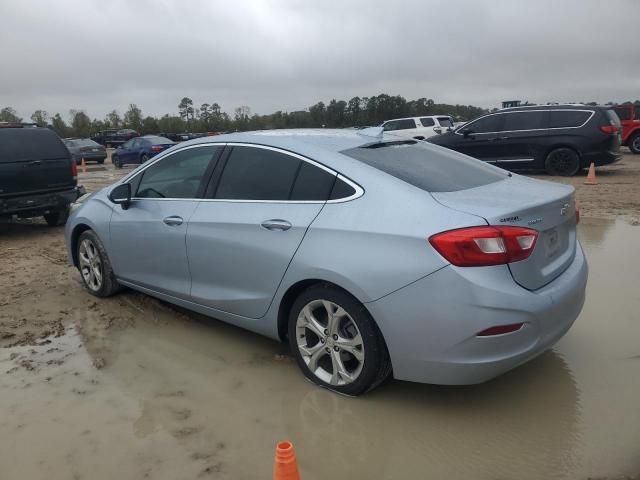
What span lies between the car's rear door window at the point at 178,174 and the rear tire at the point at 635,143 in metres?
21.0

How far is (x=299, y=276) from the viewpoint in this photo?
130 inches

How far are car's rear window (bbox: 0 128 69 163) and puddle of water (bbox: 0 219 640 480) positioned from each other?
16.2ft

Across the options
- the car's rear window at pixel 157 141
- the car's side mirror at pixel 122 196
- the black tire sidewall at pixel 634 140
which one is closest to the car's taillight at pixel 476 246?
the car's side mirror at pixel 122 196

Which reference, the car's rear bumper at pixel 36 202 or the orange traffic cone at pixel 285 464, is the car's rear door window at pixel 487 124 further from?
the orange traffic cone at pixel 285 464

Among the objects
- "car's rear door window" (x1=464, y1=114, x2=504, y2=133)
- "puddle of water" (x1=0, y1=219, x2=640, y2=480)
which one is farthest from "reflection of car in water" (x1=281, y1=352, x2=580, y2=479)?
"car's rear door window" (x1=464, y1=114, x2=504, y2=133)

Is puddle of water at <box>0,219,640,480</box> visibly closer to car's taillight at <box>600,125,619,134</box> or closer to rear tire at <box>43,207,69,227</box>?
rear tire at <box>43,207,69,227</box>

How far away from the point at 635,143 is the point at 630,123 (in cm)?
82

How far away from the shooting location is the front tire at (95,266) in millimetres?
5129

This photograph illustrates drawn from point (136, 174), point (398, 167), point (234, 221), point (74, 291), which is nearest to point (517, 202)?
point (398, 167)

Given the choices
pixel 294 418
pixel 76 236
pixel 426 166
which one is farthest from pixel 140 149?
pixel 294 418

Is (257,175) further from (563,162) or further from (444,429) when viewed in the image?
(563,162)

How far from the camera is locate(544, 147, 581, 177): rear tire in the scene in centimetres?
1346

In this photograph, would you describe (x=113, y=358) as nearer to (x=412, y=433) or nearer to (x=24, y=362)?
(x=24, y=362)

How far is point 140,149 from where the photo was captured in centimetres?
2395
